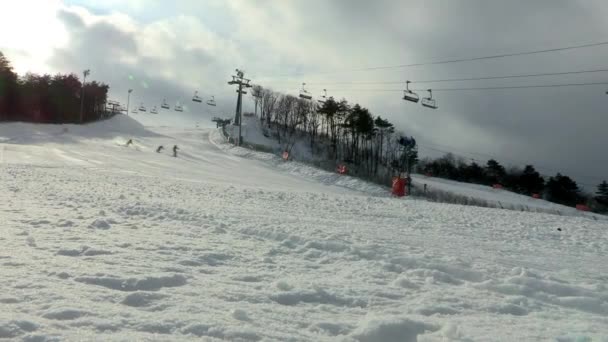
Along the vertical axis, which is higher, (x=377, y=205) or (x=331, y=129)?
(x=331, y=129)

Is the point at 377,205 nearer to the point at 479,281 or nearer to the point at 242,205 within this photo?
the point at 242,205

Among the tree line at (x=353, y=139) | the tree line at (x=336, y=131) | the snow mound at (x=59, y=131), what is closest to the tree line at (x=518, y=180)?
the tree line at (x=353, y=139)

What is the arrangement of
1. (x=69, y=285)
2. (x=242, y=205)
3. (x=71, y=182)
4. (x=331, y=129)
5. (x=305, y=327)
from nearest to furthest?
(x=305, y=327)
(x=69, y=285)
(x=242, y=205)
(x=71, y=182)
(x=331, y=129)

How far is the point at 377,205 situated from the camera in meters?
16.7

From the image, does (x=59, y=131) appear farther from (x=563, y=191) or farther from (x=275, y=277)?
(x=563, y=191)

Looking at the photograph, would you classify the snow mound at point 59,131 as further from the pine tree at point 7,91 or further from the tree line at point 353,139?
the tree line at point 353,139

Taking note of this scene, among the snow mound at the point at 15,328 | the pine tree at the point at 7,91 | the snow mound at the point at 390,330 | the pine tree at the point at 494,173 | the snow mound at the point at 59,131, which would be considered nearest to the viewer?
the snow mound at the point at 15,328

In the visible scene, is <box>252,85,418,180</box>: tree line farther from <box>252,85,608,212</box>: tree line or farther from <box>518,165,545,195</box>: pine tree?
<box>518,165,545,195</box>: pine tree

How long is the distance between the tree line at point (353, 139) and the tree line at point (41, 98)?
35.8 metres

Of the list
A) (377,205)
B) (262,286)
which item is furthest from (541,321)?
(377,205)

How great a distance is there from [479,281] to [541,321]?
5.10ft

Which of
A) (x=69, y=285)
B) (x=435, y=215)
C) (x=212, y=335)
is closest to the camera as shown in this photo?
(x=212, y=335)

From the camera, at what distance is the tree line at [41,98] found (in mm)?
72000

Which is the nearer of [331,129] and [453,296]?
[453,296]
